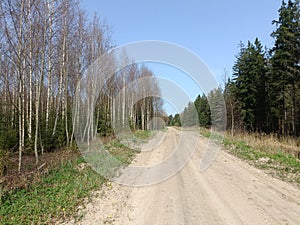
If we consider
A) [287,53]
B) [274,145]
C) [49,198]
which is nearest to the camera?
[49,198]

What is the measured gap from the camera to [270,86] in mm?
26453

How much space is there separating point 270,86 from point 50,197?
28.0 metres

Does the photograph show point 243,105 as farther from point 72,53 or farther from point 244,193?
Result: point 244,193

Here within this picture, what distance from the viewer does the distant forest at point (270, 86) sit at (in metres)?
20.1

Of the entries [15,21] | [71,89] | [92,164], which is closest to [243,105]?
[71,89]

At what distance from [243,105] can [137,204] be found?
90.3ft

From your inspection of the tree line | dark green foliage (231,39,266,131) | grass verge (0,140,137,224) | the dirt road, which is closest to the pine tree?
dark green foliage (231,39,266,131)

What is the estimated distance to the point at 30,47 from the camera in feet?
27.8

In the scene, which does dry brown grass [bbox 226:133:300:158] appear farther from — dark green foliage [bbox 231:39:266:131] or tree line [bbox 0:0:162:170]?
dark green foliage [bbox 231:39:266:131]

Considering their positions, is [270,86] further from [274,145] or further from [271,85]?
[274,145]

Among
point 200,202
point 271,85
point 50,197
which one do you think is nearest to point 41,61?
point 50,197

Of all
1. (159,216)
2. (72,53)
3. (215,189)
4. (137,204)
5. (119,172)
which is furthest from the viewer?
(72,53)

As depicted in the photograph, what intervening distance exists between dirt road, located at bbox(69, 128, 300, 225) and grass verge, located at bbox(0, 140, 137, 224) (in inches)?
16.9

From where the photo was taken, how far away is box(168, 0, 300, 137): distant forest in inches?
793
